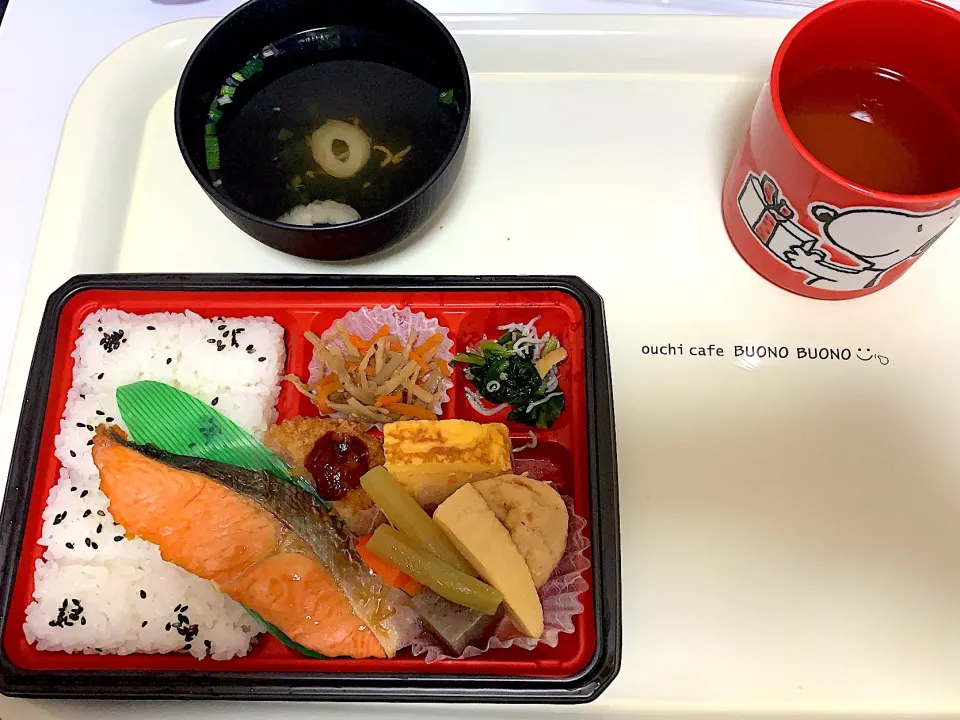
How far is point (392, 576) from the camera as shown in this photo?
3.51 feet

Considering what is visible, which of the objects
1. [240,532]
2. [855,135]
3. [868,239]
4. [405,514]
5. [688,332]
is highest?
[855,135]

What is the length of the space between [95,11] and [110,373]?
0.89m

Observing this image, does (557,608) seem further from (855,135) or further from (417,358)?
(855,135)

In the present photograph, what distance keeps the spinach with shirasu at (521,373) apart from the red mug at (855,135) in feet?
1.43

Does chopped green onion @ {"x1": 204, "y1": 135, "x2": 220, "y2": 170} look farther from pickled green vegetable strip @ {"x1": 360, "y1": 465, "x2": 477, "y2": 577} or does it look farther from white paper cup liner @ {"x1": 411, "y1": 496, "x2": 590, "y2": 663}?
white paper cup liner @ {"x1": 411, "y1": 496, "x2": 590, "y2": 663}

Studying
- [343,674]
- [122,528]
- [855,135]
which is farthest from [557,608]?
[855,135]

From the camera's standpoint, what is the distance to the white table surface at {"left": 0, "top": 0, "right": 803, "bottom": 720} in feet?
4.55

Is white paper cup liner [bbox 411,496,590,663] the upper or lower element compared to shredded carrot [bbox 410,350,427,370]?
lower

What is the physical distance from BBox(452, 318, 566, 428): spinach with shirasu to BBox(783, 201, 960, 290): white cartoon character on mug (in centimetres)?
44

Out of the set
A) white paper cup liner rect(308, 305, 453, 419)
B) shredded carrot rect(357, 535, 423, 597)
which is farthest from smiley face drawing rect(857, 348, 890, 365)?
shredded carrot rect(357, 535, 423, 597)

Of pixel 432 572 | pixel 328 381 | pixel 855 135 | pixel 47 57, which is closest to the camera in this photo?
pixel 432 572

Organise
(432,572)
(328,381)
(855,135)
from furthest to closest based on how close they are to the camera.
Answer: (328,381), (855,135), (432,572)

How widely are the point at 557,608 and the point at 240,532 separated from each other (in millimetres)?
502

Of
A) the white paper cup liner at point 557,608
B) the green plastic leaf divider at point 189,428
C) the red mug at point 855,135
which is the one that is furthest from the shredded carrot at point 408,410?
the red mug at point 855,135
